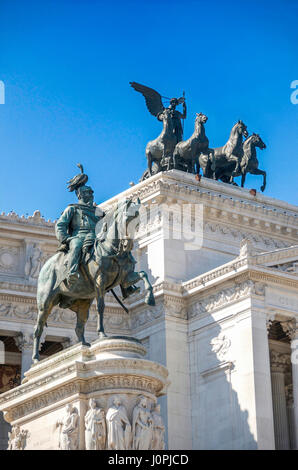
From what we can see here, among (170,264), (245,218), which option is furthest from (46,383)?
(245,218)

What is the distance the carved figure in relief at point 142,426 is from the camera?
26359 mm

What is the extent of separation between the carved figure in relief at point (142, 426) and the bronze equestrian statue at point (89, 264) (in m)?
2.27

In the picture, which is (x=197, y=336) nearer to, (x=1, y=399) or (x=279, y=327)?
(x=279, y=327)

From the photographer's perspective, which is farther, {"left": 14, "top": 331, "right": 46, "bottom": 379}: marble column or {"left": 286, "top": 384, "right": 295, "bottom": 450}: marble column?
{"left": 286, "top": 384, "right": 295, "bottom": 450}: marble column

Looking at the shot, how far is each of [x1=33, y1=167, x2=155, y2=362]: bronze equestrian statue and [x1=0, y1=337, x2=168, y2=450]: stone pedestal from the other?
113 cm

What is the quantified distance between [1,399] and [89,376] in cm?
320

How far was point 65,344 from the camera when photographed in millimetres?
43344

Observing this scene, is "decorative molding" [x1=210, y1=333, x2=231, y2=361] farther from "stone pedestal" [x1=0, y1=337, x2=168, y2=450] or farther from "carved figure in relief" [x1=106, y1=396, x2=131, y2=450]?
"carved figure in relief" [x1=106, y1=396, x2=131, y2=450]

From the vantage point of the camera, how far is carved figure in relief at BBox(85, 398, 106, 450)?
26234 mm

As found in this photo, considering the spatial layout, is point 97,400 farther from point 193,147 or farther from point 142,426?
point 193,147

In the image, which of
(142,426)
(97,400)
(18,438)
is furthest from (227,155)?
(142,426)

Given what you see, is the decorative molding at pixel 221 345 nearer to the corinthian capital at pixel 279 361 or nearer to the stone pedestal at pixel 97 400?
the corinthian capital at pixel 279 361

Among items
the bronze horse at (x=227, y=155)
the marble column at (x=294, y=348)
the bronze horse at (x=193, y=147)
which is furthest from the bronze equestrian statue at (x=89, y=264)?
the bronze horse at (x=227, y=155)

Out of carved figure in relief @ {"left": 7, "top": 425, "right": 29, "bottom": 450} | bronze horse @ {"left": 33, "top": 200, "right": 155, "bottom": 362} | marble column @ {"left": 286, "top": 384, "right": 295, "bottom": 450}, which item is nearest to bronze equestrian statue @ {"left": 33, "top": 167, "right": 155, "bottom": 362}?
bronze horse @ {"left": 33, "top": 200, "right": 155, "bottom": 362}
